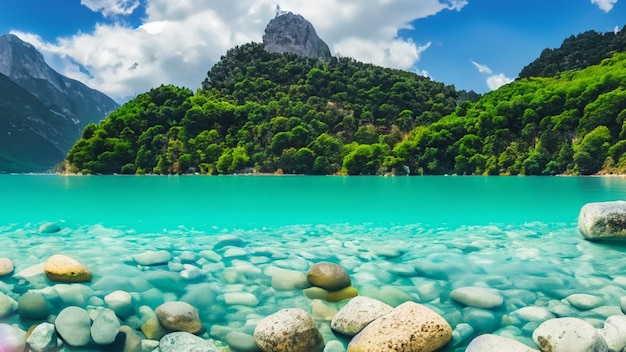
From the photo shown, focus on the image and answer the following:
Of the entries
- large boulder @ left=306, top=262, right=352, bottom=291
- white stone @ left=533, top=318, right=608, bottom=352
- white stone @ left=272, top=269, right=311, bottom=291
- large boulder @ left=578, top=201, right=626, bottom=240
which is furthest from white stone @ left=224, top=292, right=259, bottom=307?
large boulder @ left=578, top=201, right=626, bottom=240

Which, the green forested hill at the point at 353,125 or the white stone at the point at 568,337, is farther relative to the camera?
the green forested hill at the point at 353,125

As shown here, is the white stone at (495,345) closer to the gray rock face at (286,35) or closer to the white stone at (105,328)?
the white stone at (105,328)

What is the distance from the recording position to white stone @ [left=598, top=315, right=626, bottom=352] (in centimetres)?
505

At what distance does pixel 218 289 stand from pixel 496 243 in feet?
24.2

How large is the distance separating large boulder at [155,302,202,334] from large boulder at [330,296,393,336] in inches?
71.6

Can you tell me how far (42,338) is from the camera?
5.18 meters

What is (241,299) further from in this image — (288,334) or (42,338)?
(42,338)

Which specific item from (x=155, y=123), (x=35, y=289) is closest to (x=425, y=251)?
(x=35, y=289)

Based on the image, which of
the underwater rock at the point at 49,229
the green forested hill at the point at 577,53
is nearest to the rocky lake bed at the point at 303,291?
the underwater rock at the point at 49,229

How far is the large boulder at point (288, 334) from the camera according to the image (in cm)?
518

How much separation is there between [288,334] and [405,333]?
1373mm

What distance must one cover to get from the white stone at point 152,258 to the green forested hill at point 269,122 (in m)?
85.2

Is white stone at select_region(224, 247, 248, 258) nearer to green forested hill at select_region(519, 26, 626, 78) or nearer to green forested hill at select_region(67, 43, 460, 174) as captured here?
green forested hill at select_region(67, 43, 460, 174)

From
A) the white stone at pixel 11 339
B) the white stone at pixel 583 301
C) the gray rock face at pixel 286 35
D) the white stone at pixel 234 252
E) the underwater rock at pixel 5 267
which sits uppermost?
the gray rock face at pixel 286 35
